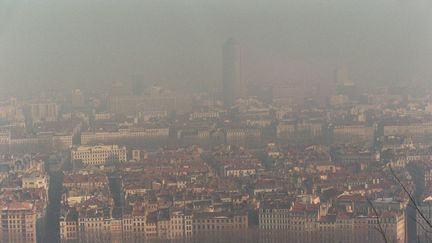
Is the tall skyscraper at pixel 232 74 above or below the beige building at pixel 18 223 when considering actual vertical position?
above

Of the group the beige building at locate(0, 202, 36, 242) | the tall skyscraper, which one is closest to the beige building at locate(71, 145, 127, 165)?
the tall skyscraper

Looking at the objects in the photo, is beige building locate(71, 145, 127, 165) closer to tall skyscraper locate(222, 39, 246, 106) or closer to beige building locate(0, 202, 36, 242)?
tall skyscraper locate(222, 39, 246, 106)

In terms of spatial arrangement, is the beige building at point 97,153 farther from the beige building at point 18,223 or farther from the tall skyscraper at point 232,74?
the beige building at point 18,223

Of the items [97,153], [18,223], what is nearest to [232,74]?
[97,153]

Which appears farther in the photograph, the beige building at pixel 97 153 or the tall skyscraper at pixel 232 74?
the tall skyscraper at pixel 232 74

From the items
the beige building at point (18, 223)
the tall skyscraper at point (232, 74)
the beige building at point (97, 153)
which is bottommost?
the beige building at point (18, 223)

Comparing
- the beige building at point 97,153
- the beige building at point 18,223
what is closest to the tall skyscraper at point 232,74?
the beige building at point 97,153

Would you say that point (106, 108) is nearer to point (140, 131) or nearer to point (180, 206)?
point (140, 131)

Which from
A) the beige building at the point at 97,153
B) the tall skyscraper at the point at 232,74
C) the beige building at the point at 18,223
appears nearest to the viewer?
the beige building at the point at 18,223

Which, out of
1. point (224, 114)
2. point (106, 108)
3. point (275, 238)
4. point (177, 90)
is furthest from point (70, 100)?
point (275, 238)
